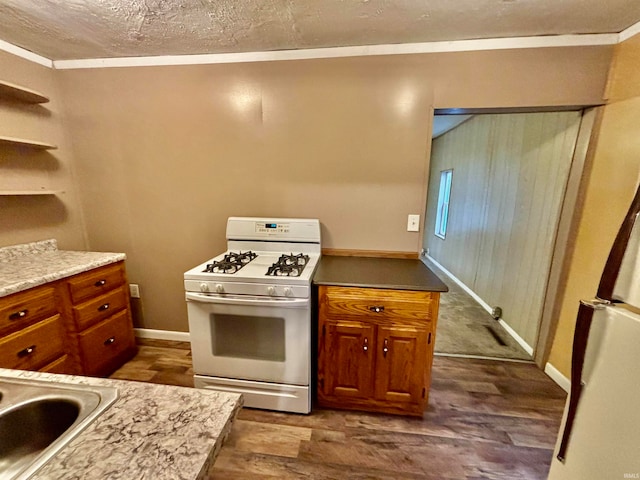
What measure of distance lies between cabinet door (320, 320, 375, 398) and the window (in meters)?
3.72

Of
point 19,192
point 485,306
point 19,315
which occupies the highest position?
point 19,192

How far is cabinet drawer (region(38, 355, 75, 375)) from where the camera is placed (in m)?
1.64

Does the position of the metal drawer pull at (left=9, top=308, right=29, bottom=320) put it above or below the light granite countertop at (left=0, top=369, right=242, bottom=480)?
below

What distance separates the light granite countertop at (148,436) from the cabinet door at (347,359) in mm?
996

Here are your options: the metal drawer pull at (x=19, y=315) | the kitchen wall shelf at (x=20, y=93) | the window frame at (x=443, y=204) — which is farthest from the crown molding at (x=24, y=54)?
the window frame at (x=443, y=204)

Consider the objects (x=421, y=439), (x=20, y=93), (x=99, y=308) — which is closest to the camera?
(x=421, y=439)

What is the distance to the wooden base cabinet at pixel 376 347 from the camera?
1.56 m

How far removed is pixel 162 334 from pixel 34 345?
1.03m

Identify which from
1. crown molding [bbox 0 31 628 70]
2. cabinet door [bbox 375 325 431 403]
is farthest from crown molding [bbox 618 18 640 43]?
cabinet door [bbox 375 325 431 403]

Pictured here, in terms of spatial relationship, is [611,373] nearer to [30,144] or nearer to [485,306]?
[485,306]

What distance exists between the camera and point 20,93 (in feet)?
5.96

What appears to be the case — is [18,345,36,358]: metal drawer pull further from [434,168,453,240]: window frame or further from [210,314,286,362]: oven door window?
[434,168,453,240]: window frame

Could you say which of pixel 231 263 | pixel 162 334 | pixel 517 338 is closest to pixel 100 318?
pixel 162 334

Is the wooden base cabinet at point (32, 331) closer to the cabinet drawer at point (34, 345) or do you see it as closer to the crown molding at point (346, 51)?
the cabinet drawer at point (34, 345)
